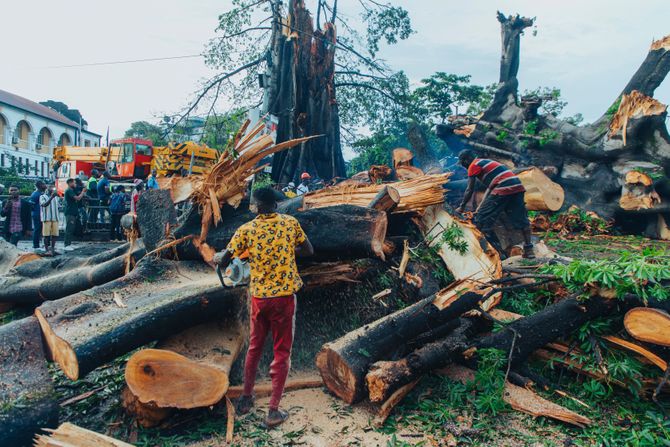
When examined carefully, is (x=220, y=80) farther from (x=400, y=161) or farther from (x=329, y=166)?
(x=400, y=161)

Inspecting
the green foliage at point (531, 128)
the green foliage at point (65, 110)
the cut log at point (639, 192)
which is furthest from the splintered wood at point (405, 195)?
the green foliage at point (65, 110)

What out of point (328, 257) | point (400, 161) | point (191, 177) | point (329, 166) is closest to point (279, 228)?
point (328, 257)

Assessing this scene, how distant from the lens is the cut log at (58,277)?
17.2ft

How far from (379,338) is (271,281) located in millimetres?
1023

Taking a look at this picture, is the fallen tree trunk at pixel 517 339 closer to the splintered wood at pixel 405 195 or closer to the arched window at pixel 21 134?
the splintered wood at pixel 405 195

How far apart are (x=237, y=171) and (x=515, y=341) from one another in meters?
3.02

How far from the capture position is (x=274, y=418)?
3.24 metres

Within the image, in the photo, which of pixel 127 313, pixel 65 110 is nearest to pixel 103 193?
pixel 127 313

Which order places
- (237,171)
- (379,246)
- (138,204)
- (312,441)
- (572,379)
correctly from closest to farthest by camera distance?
(312,441) → (572,379) → (379,246) → (237,171) → (138,204)

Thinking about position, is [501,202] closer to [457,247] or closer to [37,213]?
[457,247]

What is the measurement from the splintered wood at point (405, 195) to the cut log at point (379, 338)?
4.08 ft

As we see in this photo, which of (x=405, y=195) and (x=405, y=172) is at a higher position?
(x=405, y=172)

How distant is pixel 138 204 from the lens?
4.93 metres

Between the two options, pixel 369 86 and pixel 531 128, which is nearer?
pixel 531 128
